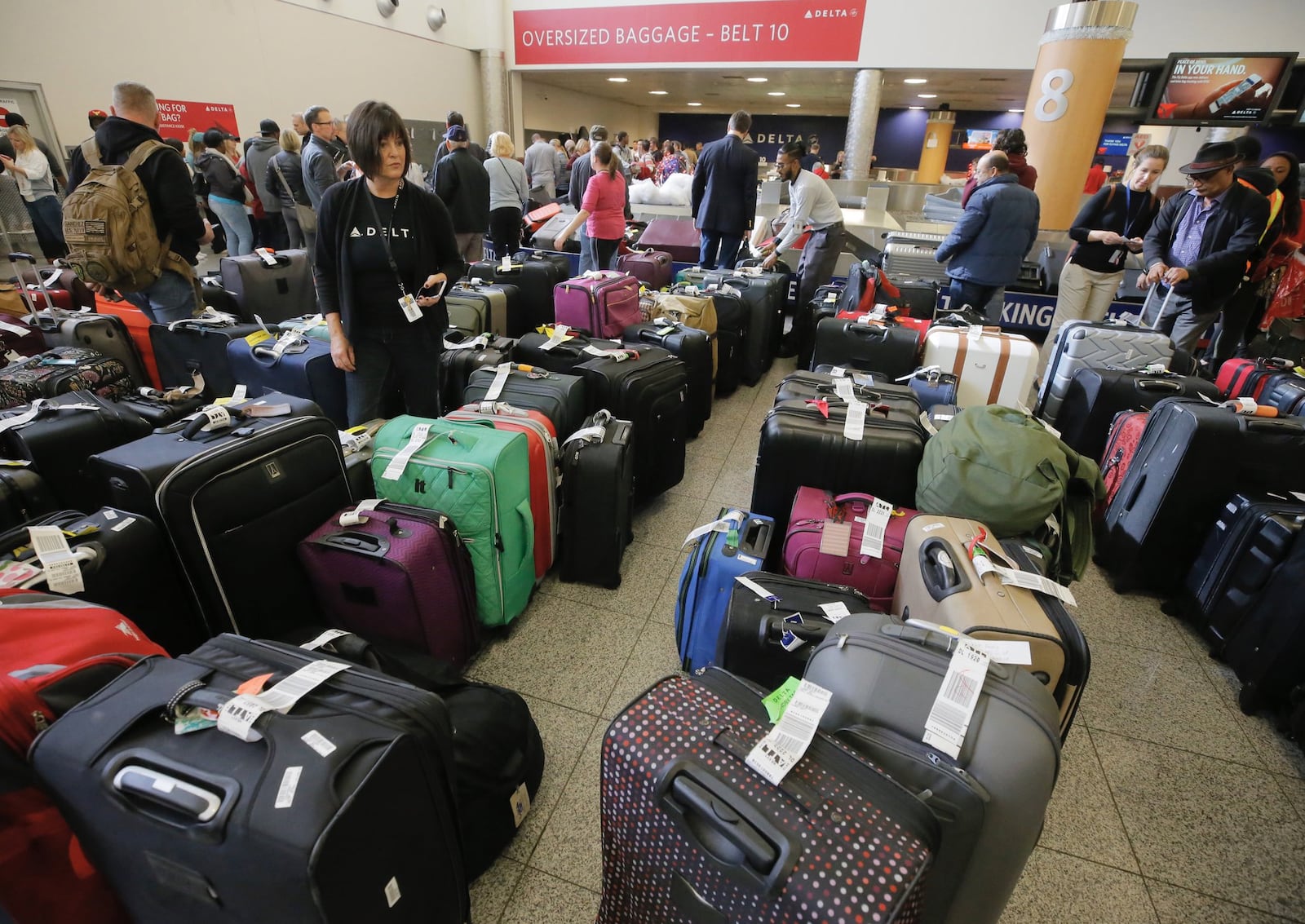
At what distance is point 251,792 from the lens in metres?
0.88

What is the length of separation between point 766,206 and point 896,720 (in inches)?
266

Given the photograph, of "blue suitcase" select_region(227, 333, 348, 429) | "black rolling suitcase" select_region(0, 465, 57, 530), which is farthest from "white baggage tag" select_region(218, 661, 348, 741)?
"blue suitcase" select_region(227, 333, 348, 429)

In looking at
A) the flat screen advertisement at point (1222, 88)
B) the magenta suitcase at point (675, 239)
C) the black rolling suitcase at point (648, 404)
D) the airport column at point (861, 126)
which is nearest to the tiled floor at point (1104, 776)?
the black rolling suitcase at point (648, 404)

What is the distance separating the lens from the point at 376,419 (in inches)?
96.7

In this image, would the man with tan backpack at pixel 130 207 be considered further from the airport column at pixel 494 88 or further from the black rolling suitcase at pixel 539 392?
the airport column at pixel 494 88

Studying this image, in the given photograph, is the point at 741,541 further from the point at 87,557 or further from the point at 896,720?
the point at 87,557

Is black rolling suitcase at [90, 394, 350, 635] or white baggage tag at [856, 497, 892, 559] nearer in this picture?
black rolling suitcase at [90, 394, 350, 635]

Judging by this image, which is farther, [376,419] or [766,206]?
[766,206]

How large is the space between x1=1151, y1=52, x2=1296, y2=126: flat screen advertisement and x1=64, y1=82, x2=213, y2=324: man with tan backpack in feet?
35.1

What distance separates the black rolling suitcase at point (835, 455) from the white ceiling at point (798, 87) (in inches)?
405

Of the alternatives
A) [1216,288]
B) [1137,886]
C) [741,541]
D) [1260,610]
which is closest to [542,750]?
[741,541]

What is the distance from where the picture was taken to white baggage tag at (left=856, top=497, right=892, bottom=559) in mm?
1781

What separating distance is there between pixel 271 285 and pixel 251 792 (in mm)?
4002

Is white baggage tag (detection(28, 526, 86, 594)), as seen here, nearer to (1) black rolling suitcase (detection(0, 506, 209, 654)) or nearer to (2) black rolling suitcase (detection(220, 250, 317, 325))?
(1) black rolling suitcase (detection(0, 506, 209, 654))
